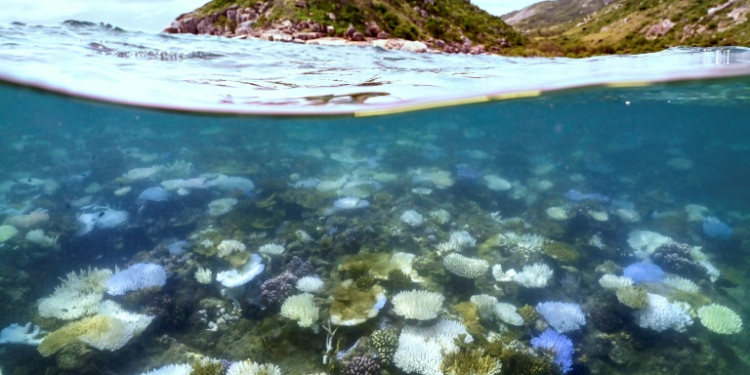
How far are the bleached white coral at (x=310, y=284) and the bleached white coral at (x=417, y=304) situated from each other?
136 cm

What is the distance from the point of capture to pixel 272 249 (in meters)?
7.79

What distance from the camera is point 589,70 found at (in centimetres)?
1173

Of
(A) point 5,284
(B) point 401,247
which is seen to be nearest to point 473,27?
(B) point 401,247

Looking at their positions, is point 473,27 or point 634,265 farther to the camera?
point 473,27

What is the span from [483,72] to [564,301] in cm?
715

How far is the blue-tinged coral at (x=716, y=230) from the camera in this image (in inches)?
407

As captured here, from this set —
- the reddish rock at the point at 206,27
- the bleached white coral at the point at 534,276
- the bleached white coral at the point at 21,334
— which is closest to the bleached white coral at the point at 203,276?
the bleached white coral at the point at 21,334

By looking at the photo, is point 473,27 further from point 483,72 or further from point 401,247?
point 401,247

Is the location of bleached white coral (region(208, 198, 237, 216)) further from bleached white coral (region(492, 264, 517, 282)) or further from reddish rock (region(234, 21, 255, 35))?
reddish rock (region(234, 21, 255, 35))

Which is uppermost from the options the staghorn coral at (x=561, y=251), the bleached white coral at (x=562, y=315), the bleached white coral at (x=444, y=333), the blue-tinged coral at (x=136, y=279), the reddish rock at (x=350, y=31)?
the reddish rock at (x=350, y=31)

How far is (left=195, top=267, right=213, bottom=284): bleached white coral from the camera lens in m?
6.78

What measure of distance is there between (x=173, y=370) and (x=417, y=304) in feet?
11.3

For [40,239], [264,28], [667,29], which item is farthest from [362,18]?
[667,29]

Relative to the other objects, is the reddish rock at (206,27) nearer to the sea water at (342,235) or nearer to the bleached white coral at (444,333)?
the sea water at (342,235)
